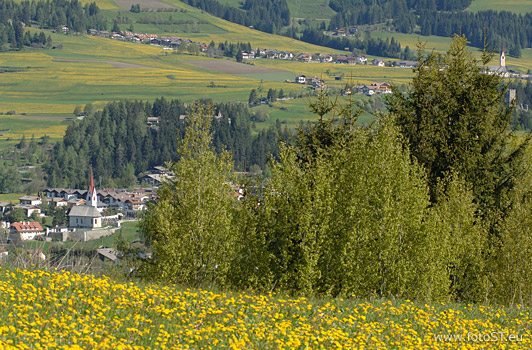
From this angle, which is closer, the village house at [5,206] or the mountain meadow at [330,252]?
the mountain meadow at [330,252]

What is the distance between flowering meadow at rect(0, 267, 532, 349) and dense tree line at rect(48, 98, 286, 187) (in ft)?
499

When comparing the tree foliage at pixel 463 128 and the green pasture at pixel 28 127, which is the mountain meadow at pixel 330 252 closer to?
the tree foliage at pixel 463 128

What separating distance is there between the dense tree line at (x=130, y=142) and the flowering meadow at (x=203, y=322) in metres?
152

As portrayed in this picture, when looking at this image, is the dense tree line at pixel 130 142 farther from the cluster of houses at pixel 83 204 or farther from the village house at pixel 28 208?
the village house at pixel 28 208

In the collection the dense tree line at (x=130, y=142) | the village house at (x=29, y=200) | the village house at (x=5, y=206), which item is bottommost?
the village house at (x=5, y=206)

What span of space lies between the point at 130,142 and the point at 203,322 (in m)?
179

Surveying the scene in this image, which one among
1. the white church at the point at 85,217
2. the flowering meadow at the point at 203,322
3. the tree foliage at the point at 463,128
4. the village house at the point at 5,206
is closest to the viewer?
the flowering meadow at the point at 203,322

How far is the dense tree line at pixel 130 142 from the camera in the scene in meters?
172

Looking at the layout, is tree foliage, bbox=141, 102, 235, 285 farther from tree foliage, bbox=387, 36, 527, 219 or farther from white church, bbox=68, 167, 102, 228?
white church, bbox=68, 167, 102, 228

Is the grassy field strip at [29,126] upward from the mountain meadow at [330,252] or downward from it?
downward

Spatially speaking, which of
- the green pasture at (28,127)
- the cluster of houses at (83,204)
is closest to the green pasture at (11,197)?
the cluster of houses at (83,204)

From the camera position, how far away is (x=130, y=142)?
188375 millimetres

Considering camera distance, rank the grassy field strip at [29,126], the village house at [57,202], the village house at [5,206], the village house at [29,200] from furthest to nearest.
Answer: the grassy field strip at [29,126]
the village house at [57,202]
the village house at [29,200]
the village house at [5,206]

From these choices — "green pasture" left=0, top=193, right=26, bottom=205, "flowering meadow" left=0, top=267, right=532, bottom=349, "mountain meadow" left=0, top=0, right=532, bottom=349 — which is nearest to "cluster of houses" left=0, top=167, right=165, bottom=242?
"green pasture" left=0, top=193, right=26, bottom=205
